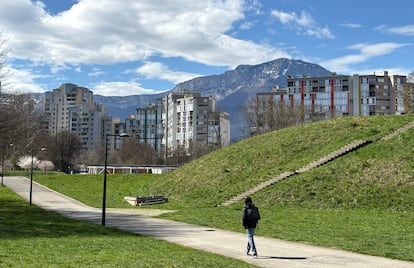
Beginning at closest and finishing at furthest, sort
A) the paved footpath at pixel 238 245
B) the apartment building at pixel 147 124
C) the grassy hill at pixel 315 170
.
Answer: the paved footpath at pixel 238 245 → the grassy hill at pixel 315 170 → the apartment building at pixel 147 124

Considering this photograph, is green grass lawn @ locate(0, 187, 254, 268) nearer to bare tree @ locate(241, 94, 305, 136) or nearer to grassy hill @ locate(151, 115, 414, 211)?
grassy hill @ locate(151, 115, 414, 211)

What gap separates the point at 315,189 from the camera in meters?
33.6

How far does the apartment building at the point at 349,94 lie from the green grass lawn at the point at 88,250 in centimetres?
10399

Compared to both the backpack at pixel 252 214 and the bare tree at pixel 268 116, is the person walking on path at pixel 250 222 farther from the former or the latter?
the bare tree at pixel 268 116

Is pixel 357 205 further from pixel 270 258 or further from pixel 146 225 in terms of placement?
pixel 270 258

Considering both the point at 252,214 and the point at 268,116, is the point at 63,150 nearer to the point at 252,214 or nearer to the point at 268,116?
the point at 268,116

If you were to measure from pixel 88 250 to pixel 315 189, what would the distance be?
2160 centimetres

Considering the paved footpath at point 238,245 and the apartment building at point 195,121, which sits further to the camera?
the apartment building at point 195,121

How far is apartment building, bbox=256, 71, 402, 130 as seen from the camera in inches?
4894

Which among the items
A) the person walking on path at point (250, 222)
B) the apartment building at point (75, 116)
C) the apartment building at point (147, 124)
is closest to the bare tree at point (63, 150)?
the apartment building at point (147, 124)

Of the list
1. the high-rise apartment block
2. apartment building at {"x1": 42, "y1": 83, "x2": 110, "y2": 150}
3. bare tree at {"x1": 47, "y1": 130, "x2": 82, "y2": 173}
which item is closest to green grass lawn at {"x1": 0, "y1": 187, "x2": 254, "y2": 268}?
bare tree at {"x1": 47, "y1": 130, "x2": 82, "y2": 173}

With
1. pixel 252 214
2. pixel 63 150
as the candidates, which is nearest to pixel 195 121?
pixel 63 150

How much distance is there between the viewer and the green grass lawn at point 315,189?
22.2m

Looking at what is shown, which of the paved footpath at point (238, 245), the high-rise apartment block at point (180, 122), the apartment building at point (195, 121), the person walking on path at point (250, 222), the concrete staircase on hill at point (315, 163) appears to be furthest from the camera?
the high-rise apartment block at point (180, 122)
